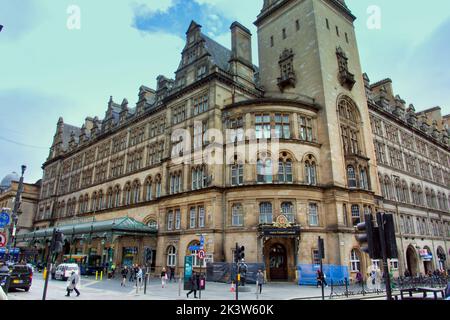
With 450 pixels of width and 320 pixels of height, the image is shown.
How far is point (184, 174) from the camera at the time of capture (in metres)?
→ 35.3

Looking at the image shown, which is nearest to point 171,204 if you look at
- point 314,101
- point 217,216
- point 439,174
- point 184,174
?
point 184,174

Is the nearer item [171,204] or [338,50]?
[171,204]

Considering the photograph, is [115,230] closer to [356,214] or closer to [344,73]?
[356,214]

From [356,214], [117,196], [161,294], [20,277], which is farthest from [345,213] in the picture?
[117,196]

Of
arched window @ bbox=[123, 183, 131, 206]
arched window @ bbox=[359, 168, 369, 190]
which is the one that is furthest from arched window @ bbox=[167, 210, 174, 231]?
arched window @ bbox=[359, 168, 369, 190]

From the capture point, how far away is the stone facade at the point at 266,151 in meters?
29.5

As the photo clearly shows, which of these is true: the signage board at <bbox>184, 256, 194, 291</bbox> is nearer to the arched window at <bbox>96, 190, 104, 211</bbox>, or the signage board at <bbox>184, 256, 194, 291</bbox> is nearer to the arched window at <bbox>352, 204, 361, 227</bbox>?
the arched window at <bbox>352, 204, 361, 227</bbox>

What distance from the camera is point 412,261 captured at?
1635 inches

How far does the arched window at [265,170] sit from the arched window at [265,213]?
2.33 metres

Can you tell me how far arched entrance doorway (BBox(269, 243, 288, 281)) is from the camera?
28.8 m

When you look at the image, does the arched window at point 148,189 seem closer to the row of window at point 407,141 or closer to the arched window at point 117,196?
the arched window at point 117,196

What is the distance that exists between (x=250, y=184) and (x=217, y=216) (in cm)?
453

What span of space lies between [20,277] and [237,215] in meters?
17.8
